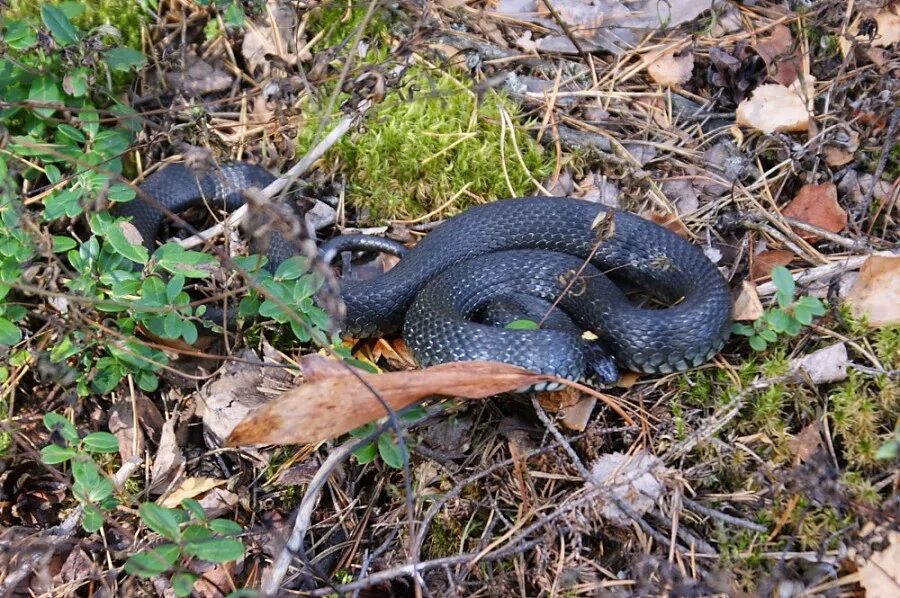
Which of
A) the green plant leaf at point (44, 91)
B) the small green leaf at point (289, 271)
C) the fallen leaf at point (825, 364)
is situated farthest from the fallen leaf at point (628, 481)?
the green plant leaf at point (44, 91)

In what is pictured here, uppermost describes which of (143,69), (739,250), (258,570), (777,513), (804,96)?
(143,69)

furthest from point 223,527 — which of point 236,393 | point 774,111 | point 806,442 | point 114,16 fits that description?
point 774,111

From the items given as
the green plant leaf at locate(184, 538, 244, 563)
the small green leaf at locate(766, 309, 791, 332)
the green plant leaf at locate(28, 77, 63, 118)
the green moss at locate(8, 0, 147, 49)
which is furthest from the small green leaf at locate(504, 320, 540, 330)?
the green moss at locate(8, 0, 147, 49)

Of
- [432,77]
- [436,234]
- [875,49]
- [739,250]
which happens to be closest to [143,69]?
[432,77]

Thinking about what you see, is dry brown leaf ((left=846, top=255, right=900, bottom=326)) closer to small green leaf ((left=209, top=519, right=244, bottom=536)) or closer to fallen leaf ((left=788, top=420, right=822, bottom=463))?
fallen leaf ((left=788, top=420, right=822, bottom=463))

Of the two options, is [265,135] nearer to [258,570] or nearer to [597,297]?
[597,297]

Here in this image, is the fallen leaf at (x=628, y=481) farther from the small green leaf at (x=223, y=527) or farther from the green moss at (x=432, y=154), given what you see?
the green moss at (x=432, y=154)
